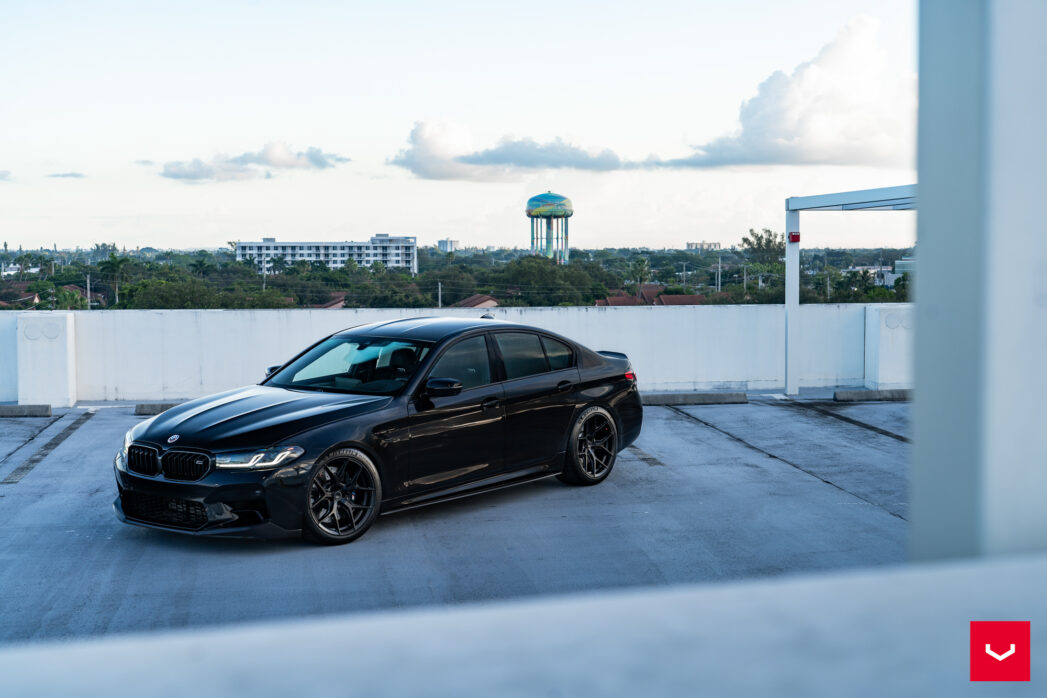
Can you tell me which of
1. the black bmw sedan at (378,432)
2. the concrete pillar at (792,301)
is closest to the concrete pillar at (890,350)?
the concrete pillar at (792,301)

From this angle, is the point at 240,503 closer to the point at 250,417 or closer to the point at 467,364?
the point at 250,417

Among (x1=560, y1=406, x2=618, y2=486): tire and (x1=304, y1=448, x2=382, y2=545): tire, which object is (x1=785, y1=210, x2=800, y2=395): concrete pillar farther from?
(x1=304, y1=448, x2=382, y2=545): tire

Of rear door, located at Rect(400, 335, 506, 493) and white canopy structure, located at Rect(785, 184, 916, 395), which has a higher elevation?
white canopy structure, located at Rect(785, 184, 916, 395)

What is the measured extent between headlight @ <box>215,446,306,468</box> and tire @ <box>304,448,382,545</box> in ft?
0.77

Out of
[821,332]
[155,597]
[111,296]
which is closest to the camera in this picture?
[155,597]

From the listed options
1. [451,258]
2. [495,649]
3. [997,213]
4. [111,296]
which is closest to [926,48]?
[997,213]

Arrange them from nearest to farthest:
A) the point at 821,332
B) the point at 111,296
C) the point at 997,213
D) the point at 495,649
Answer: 1. the point at 495,649
2. the point at 997,213
3. the point at 821,332
4. the point at 111,296

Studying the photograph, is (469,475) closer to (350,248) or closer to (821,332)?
(821,332)

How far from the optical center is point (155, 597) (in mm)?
5668

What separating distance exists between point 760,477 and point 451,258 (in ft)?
285

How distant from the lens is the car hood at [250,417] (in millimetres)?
6473

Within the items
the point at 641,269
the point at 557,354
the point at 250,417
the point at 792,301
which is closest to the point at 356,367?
the point at 250,417

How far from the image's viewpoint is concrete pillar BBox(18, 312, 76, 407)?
13.3 metres

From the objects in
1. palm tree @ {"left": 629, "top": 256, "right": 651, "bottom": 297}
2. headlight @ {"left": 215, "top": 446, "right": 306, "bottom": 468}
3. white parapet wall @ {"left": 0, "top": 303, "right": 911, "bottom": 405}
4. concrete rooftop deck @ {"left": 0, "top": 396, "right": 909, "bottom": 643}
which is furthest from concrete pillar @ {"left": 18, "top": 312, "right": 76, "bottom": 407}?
palm tree @ {"left": 629, "top": 256, "right": 651, "bottom": 297}
